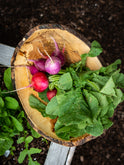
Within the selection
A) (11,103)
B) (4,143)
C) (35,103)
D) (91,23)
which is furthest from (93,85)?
(91,23)

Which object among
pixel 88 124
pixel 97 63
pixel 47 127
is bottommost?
pixel 47 127

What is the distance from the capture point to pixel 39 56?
1037 millimetres

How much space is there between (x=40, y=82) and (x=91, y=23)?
0.71 meters

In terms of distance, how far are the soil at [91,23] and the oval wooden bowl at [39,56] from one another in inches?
17.0

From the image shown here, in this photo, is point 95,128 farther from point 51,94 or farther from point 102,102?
point 51,94

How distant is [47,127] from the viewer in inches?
38.0

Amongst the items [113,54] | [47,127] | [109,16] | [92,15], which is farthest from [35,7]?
[47,127]

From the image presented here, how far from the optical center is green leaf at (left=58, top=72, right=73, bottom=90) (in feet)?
2.89

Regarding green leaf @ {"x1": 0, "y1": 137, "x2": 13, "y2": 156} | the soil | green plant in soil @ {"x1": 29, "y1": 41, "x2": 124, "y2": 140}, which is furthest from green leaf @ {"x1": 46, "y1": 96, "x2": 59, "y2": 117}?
the soil

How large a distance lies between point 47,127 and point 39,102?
0.13 meters

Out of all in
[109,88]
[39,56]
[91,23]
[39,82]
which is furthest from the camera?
[91,23]

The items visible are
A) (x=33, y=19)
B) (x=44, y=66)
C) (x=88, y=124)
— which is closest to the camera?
(x=88, y=124)

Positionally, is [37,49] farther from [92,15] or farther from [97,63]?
[92,15]

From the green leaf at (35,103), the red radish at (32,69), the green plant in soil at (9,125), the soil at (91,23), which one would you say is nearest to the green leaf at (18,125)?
the green plant in soil at (9,125)
